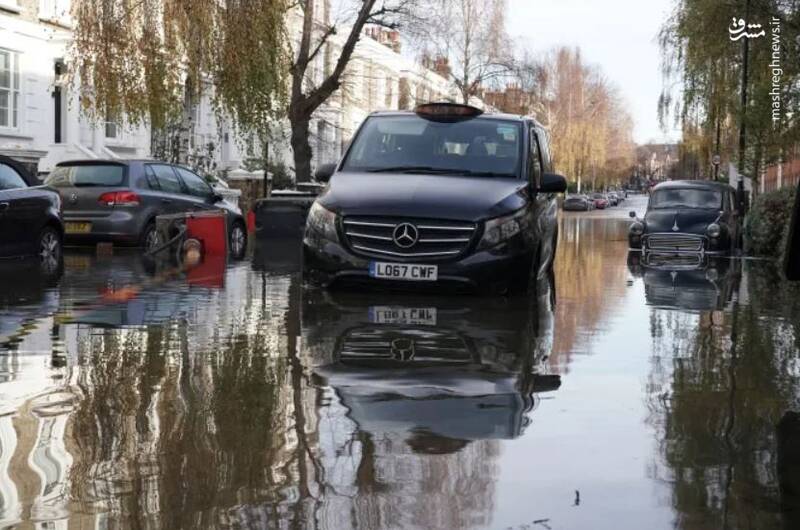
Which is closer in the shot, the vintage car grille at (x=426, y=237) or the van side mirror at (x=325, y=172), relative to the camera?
the vintage car grille at (x=426, y=237)

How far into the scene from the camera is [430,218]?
956cm

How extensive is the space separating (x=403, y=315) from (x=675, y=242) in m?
13.0

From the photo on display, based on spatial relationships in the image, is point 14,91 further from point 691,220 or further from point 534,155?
point 534,155

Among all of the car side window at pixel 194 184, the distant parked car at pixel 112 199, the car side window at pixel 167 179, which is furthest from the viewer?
the car side window at pixel 194 184

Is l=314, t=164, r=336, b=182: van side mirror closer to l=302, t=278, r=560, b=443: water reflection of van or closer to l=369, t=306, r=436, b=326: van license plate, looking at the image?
l=302, t=278, r=560, b=443: water reflection of van

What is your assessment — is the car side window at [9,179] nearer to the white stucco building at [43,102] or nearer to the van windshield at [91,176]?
the van windshield at [91,176]

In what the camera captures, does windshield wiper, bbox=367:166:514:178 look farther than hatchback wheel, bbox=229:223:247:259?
No

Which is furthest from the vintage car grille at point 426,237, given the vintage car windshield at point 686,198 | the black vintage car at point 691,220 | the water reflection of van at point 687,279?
the vintage car windshield at point 686,198

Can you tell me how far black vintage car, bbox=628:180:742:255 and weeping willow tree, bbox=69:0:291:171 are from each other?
9.20 m

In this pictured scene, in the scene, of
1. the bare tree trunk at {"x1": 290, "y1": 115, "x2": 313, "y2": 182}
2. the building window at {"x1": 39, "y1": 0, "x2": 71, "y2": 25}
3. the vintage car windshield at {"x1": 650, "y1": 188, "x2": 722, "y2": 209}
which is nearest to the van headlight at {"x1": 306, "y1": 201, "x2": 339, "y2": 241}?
the vintage car windshield at {"x1": 650, "y1": 188, "x2": 722, "y2": 209}

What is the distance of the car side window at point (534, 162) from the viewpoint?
11070 millimetres

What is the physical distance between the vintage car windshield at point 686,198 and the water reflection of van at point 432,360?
479 inches

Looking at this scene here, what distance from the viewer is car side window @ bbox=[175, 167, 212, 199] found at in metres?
19.3

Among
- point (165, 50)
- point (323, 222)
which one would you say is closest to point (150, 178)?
point (165, 50)
